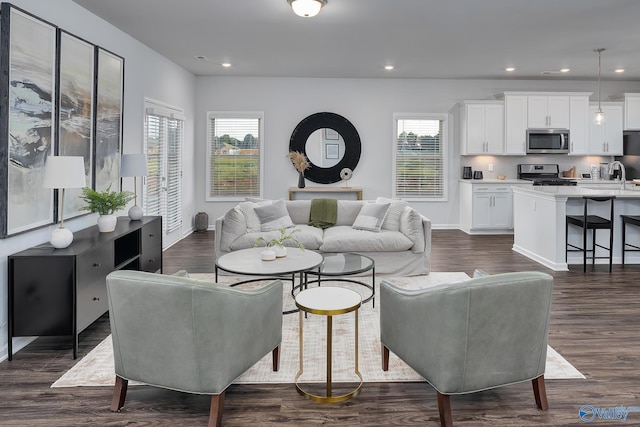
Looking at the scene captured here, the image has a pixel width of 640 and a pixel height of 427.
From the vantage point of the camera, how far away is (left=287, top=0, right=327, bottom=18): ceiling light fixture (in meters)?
3.75

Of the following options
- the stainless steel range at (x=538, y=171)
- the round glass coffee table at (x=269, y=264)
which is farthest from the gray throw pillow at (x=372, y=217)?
the stainless steel range at (x=538, y=171)

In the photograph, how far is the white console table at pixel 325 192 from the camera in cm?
757

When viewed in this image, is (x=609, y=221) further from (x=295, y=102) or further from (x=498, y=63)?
(x=295, y=102)

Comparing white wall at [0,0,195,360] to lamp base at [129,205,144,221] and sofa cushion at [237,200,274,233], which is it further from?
sofa cushion at [237,200,274,233]

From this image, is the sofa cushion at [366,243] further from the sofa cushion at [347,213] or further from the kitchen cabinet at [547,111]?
the kitchen cabinet at [547,111]

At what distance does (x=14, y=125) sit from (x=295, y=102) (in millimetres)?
5279

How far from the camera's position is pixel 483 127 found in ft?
25.0

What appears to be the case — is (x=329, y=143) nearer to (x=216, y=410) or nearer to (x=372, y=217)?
(x=372, y=217)

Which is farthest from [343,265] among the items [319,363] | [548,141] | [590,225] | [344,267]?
[548,141]

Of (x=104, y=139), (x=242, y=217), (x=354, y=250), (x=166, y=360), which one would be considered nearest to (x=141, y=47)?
(x=104, y=139)

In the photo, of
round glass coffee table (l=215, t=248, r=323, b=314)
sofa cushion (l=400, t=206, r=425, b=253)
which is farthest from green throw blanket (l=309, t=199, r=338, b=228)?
round glass coffee table (l=215, t=248, r=323, b=314)

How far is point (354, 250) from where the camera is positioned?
471 centimetres

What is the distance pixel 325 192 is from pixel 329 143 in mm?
893

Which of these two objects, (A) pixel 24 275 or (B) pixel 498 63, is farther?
(B) pixel 498 63
